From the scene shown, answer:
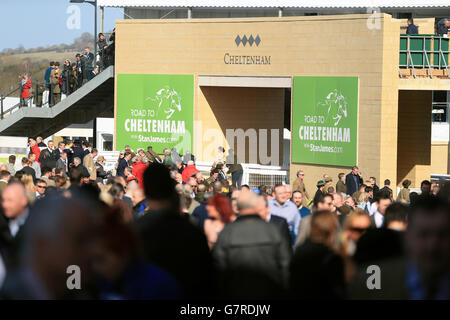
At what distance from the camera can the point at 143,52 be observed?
1245 inches

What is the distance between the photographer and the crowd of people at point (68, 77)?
1291 inches

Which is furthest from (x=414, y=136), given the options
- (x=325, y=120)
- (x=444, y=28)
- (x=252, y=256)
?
(x=252, y=256)

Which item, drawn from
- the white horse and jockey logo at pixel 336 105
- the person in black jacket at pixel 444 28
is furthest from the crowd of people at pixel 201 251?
the person in black jacket at pixel 444 28

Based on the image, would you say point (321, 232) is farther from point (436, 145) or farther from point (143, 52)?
point (436, 145)

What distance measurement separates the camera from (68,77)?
33062mm

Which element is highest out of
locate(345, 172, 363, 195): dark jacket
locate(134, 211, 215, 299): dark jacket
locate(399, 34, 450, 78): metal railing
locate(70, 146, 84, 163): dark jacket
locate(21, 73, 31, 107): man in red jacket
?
locate(399, 34, 450, 78): metal railing

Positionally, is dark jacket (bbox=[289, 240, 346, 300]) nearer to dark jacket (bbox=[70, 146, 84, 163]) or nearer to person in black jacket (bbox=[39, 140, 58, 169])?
person in black jacket (bbox=[39, 140, 58, 169])

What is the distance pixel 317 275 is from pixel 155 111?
2533 centimetres

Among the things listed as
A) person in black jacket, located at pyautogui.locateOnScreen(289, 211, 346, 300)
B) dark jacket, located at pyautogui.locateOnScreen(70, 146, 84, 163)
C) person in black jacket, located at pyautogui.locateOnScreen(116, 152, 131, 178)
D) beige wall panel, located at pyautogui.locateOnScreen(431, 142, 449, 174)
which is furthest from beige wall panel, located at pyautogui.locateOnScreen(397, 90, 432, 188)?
person in black jacket, located at pyautogui.locateOnScreen(289, 211, 346, 300)

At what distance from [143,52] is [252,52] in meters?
4.50

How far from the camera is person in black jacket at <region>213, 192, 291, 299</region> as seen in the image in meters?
6.91

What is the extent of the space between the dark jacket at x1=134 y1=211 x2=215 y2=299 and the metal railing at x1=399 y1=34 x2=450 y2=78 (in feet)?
71.0
